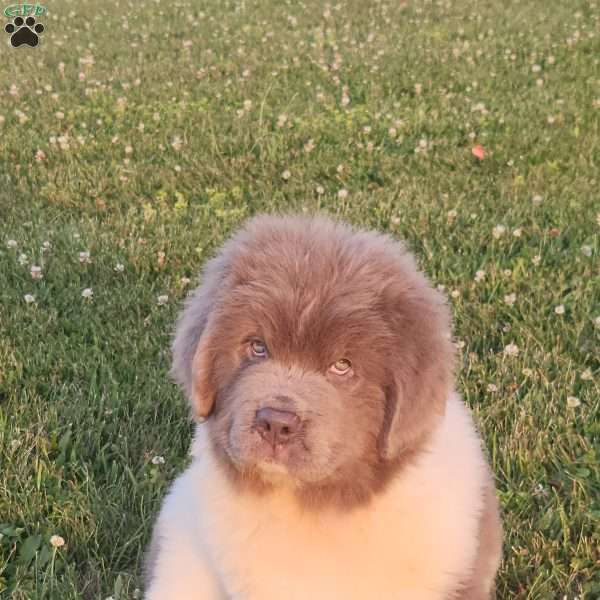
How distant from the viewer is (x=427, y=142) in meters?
8.09

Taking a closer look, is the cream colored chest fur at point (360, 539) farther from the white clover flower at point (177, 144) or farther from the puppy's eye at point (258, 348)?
the white clover flower at point (177, 144)

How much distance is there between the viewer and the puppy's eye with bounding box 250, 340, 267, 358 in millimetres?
2850

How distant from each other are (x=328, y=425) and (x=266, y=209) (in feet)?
14.3

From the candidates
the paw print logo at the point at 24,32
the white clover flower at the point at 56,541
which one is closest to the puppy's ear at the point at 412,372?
the white clover flower at the point at 56,541

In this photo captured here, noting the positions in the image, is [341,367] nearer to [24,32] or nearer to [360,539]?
[360,539]

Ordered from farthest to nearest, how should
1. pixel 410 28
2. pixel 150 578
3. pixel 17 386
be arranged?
pixel 410 28, pixel 17 386, pixel 150 578

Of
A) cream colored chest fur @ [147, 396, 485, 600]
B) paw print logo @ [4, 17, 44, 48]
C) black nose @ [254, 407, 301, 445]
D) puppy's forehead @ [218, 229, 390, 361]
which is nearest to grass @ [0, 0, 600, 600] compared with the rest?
paw print logo @ [4, 17, 44, 48]

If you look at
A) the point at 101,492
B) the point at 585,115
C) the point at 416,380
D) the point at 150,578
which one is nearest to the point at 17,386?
the point at 101,492

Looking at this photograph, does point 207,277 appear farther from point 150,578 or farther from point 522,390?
point 522,390

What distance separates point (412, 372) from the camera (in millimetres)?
2795

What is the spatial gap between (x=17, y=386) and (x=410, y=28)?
9.64m

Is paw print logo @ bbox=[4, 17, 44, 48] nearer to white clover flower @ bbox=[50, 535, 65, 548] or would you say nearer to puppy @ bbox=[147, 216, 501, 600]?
white clover flower @ bbox=[50, 535, 65, 548]

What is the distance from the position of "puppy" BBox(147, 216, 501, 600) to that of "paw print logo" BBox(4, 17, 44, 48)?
10.8 meters

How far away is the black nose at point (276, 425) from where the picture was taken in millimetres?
2662
